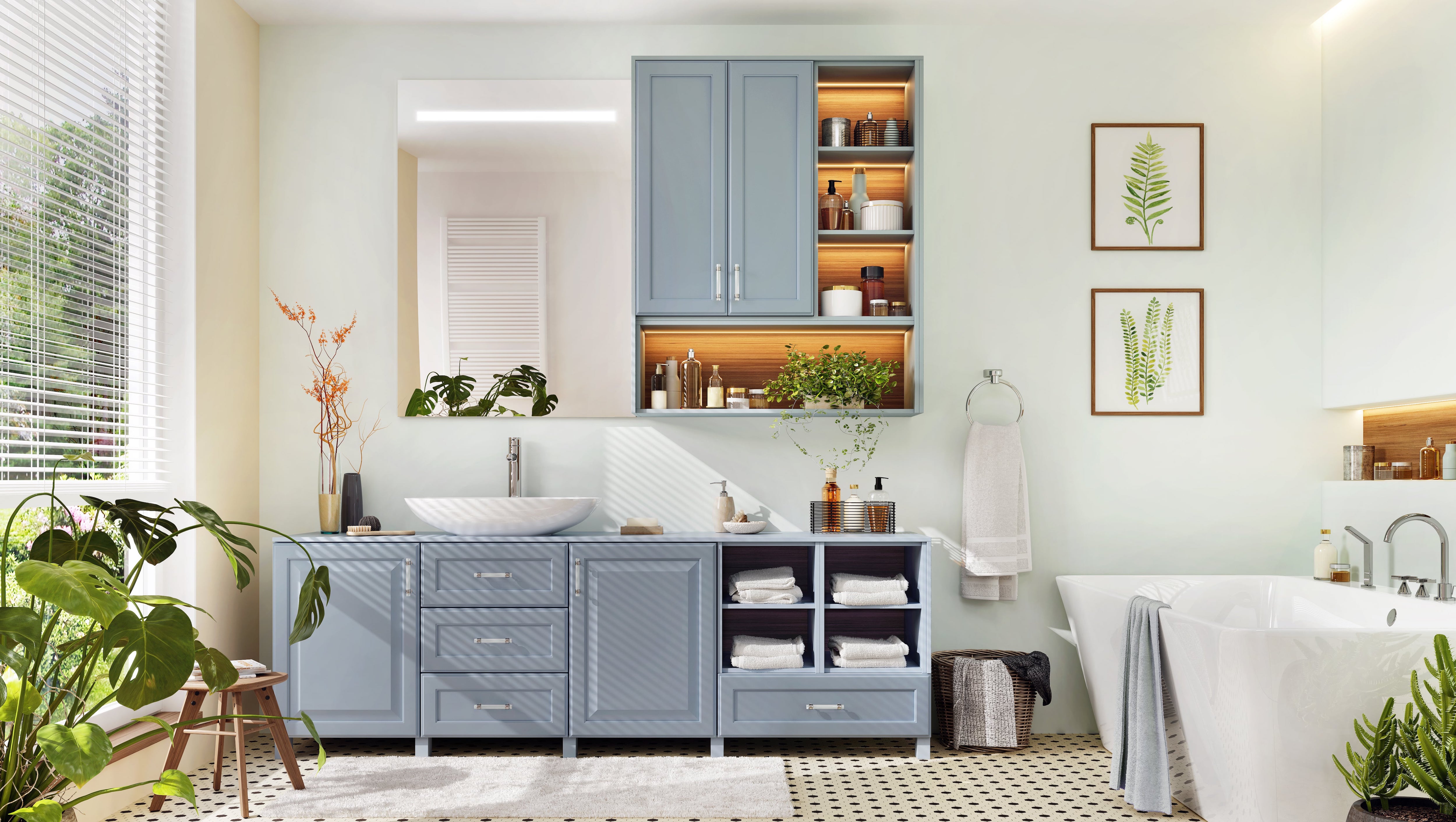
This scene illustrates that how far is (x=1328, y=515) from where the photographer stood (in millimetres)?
3920

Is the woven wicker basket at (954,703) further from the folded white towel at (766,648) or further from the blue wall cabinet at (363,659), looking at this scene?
the blue wall cabinet at (363,659)

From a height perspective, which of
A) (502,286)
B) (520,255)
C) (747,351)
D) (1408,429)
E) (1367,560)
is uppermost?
(520,255)

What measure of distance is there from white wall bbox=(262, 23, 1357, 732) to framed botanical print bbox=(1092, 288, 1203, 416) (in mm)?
55

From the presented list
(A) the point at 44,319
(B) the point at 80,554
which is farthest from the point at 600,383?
(B) the point at 80,554

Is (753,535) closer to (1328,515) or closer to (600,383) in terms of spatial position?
(600,383)

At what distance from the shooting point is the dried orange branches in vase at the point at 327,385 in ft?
12.9

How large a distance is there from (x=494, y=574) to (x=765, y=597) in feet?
3.21

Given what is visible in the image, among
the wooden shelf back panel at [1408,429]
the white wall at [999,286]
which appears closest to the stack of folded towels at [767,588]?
the white wall at [999,286]

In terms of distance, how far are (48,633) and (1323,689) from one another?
115 inches

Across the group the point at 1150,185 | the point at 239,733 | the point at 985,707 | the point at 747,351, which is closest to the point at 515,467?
the point at 747,351

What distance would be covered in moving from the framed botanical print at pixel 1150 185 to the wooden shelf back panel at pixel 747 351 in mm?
1002

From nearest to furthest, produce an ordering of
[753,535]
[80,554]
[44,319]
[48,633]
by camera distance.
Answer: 1. [48,633]
2. [80,554]
3. [44,319]
4. [753,535]

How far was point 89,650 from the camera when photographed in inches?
78.4

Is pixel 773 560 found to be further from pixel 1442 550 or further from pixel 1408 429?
pixel 1408 429
